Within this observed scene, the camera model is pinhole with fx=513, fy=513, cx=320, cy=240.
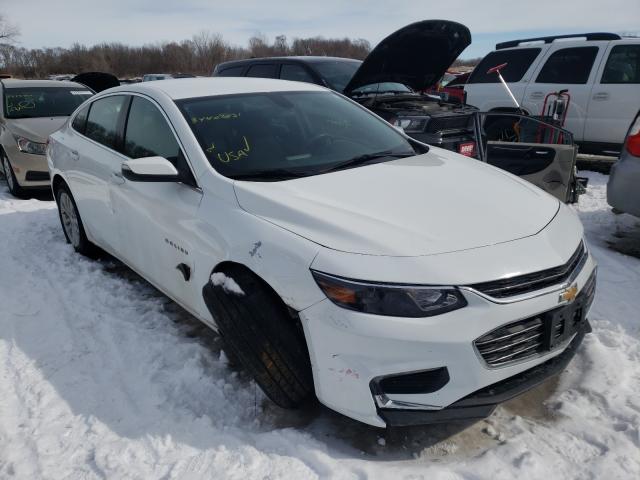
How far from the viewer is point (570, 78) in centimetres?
807

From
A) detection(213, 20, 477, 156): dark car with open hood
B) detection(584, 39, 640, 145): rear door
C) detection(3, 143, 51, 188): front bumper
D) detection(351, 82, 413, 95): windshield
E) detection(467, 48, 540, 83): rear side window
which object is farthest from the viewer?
detection(467, 48, 540, 83): rear side window

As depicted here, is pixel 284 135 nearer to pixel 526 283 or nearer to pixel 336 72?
pixel 526 283

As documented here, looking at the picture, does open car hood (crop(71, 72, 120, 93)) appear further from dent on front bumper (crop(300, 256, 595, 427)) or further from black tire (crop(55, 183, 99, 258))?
dent on front bumper (crop(300, 256, 595, 427))

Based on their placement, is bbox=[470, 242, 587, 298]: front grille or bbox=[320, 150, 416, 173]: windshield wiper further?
bbox=[320, 150, 416, 173]: windshield wiper

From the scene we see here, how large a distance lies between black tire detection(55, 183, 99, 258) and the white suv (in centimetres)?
683

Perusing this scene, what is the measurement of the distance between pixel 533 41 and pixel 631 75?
6.06 ft

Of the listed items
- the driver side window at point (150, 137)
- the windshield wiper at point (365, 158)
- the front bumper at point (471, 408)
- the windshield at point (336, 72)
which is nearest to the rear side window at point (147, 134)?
the driver side window at point (150, 137)

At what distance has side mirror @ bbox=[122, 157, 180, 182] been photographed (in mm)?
2811

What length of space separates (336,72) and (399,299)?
5.68 metres

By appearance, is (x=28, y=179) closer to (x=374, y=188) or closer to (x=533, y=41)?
(x=374, y=188)

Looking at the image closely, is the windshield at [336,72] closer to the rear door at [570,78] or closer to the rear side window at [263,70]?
the rear side window at [263,70]

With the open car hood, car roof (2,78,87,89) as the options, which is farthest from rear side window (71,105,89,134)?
the open car hood

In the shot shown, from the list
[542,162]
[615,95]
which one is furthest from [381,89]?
[615,95]

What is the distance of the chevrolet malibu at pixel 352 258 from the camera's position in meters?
2.07
